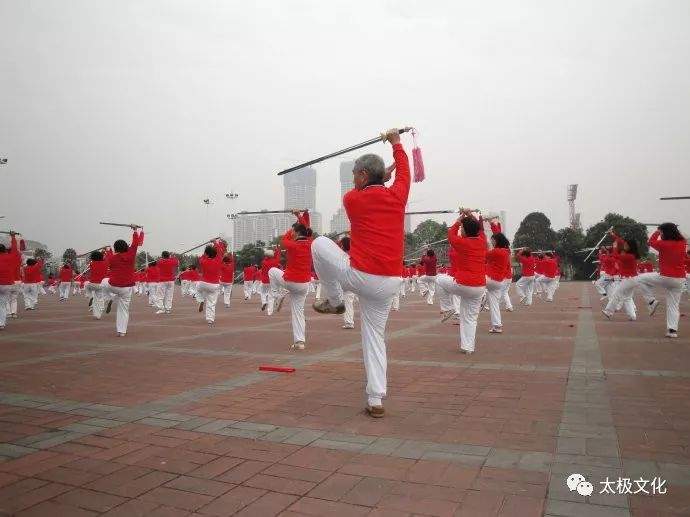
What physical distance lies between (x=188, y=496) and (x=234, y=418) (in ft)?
5.44

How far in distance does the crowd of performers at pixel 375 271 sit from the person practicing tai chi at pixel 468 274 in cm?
2

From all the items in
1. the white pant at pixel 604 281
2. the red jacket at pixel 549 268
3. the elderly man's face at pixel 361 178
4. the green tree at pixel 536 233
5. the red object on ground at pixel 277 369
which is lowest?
the red object on ground at pixel 277 369

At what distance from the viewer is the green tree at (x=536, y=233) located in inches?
2862

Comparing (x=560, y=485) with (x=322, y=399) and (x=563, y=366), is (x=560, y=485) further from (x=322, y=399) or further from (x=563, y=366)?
(x=563, y=366)

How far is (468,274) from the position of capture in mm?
8641

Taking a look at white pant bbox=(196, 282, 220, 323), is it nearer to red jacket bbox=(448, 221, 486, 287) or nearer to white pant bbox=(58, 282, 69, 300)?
red jacket bbox=(448, 221, 486, 287)

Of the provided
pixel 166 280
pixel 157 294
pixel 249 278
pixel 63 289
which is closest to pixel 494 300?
pixel 166 280

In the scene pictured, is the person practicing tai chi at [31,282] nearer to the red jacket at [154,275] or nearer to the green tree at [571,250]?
the red jacket at [154,275]

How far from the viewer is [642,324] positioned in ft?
40.9

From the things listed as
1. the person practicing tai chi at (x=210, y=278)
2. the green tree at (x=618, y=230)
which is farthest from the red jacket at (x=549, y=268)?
the green tree at (x=618, y=230)

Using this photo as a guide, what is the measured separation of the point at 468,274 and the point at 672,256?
486cm

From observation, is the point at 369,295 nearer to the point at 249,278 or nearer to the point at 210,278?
the point at 210,278

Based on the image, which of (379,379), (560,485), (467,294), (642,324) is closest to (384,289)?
(379,379)

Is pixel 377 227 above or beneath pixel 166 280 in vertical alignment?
above
